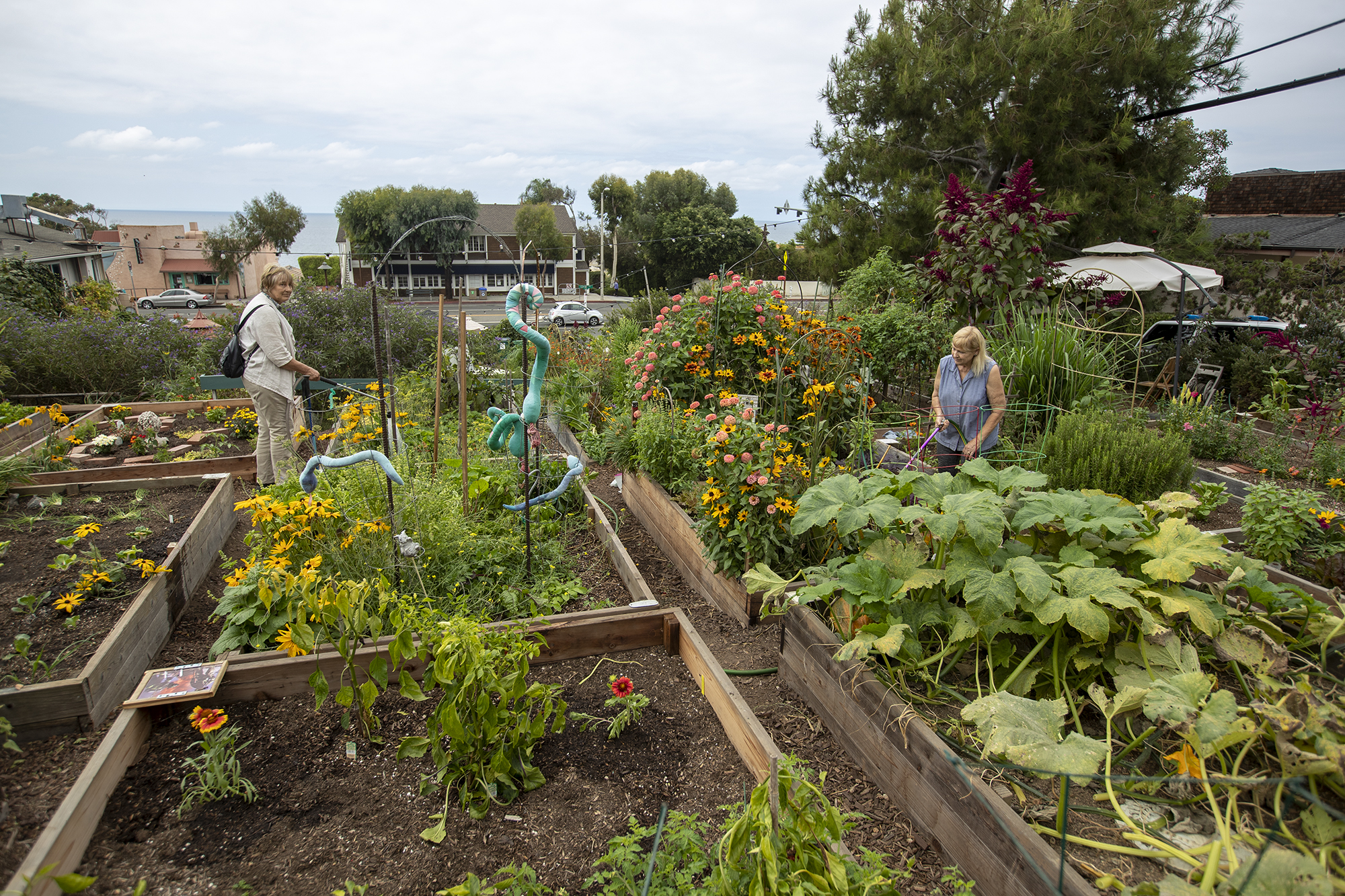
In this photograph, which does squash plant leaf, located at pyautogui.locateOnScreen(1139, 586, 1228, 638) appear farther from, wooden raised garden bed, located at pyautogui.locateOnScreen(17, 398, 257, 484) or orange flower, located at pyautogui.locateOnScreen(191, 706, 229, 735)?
wooden raised garden bed, located at pyautogui.locateOnScreen(17, 398, 257, 484)

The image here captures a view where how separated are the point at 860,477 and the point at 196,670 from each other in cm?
313

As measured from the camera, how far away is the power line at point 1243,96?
6.30m

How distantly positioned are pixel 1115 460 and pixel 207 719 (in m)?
4.20

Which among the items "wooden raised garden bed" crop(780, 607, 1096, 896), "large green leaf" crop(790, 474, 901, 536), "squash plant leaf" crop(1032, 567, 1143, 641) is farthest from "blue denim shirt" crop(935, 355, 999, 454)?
"wooden raised garden bed" crop(780, 607, 1096, 896)

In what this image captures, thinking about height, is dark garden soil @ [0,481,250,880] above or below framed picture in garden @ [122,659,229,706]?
below

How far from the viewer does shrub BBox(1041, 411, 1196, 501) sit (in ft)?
11.3

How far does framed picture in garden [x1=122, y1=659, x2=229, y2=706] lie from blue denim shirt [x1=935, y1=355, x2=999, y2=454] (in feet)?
12.4

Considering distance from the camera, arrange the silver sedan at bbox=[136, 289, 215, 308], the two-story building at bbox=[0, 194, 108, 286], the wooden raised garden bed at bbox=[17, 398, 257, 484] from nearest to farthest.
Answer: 1. the wooden raised garden bed at bbox=[17, 398, 257, 484]
2. the two-story building at bbox=[0, 194, 108, 286]
3. the silver sedan at bbox=[136, 289, 215, 308]

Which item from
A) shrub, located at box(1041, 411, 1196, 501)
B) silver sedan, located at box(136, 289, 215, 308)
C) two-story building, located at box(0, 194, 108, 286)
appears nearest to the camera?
shrub, located at box(1041, 411, 1196, 501)

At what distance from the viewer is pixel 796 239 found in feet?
44.6

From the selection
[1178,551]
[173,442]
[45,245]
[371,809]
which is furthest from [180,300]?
[1178,551]

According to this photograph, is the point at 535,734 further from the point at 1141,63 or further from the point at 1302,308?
the point at 1141,63

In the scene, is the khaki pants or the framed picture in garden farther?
the khaki pants

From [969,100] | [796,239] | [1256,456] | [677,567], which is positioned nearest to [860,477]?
[677,567]
